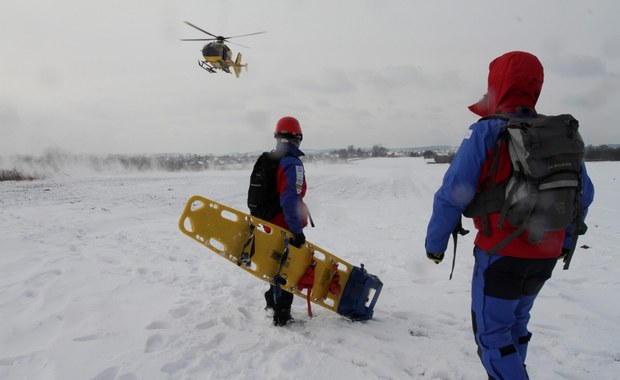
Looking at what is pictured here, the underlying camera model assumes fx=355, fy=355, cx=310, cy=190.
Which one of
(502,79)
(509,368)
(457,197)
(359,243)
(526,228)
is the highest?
(502,79)

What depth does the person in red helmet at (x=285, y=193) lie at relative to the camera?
13.0 ft

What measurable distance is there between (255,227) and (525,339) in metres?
2.78

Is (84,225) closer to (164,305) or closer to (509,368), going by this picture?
(164,305)

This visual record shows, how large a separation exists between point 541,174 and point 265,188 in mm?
2762

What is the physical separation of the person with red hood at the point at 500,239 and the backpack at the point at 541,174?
3.6 inches

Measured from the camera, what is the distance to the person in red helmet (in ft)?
13.0

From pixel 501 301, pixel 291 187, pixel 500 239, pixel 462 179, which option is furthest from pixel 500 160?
pixel 291 187

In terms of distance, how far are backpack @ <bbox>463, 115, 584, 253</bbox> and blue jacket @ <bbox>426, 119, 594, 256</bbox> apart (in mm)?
95

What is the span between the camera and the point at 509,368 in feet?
7.70

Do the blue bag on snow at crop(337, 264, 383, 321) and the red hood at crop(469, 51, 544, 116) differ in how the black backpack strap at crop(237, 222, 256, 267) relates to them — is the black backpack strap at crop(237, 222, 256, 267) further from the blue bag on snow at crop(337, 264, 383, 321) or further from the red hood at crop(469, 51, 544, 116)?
the red hood at crop(469, 51, 544, 116)

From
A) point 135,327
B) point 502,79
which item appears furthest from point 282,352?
point 502,79

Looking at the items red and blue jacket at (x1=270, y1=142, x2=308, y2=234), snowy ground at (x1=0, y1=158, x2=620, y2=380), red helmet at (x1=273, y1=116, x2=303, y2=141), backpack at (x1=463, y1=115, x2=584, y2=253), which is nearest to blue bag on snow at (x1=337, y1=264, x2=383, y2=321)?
snowy ground at (x1=0, y1=158, x2=620, y2=380)

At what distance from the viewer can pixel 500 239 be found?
2.32 m

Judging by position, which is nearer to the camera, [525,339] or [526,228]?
[526,228]
